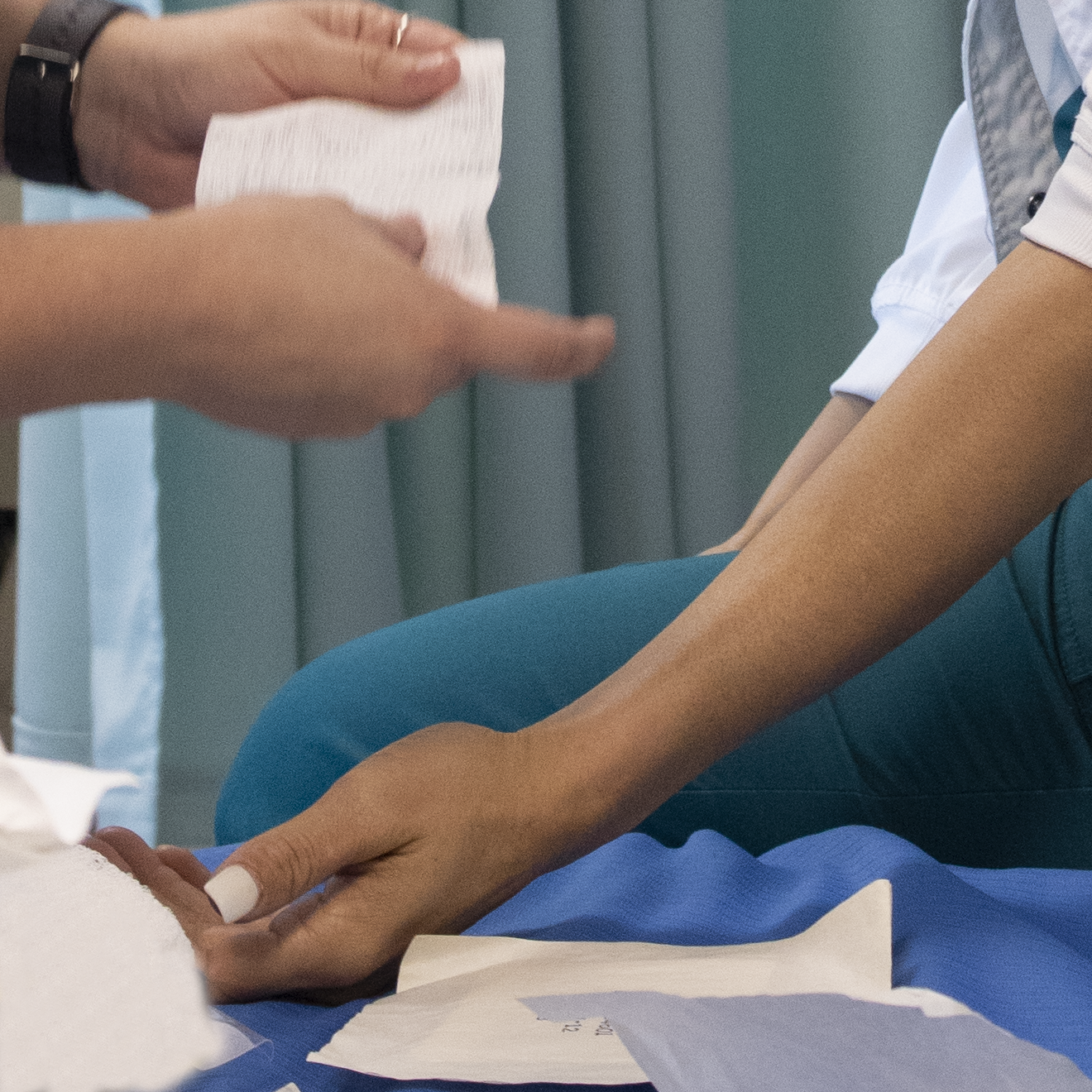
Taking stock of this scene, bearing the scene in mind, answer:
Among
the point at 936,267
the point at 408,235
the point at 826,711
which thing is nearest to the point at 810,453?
the point at 936,267

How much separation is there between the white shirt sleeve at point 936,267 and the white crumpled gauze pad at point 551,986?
59 cm

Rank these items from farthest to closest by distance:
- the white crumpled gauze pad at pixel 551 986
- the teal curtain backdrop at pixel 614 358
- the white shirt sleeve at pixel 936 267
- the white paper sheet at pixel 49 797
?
the teal curtain backdrop at pixel 614 358 → the white shirt sleeve at pixel 936 267 → the white crumpled gauze pad at pixel 551 986 → the white paper sheet at pixel 49 797

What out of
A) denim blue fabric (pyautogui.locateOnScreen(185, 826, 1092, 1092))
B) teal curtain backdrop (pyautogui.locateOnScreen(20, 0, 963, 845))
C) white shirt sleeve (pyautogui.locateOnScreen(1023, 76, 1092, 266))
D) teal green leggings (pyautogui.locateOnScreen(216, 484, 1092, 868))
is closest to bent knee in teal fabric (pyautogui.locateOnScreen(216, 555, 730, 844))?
teal green leggings (pyautogui.locateOnScreen(216, 484, 1092, 868))

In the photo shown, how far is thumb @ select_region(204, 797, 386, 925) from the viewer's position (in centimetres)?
46

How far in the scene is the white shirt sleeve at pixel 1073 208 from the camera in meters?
0.52

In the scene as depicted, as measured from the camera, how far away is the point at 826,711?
0.74m

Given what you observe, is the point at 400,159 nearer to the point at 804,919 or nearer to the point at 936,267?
the point at 804,919

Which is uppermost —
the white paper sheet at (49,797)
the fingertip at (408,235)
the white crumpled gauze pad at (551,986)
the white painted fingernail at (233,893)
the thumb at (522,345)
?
the fingertip at (408,235)

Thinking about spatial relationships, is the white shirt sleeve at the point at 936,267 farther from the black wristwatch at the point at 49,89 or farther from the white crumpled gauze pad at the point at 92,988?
the white crumpled gauze pad at the point at 92,988

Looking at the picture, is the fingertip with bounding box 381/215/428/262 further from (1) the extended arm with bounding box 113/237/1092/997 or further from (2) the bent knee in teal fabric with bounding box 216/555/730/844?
(2) the bent knee in teal fabric with bounding box 216/555/730/844

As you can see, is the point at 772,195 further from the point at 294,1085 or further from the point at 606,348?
the point at 294,1085

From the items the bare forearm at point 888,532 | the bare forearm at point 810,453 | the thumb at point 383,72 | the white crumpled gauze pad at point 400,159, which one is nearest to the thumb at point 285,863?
the bare forearm at point 888,532

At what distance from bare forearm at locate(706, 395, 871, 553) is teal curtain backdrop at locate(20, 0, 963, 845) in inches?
19.2

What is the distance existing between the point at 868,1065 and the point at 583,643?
0.45 metres
